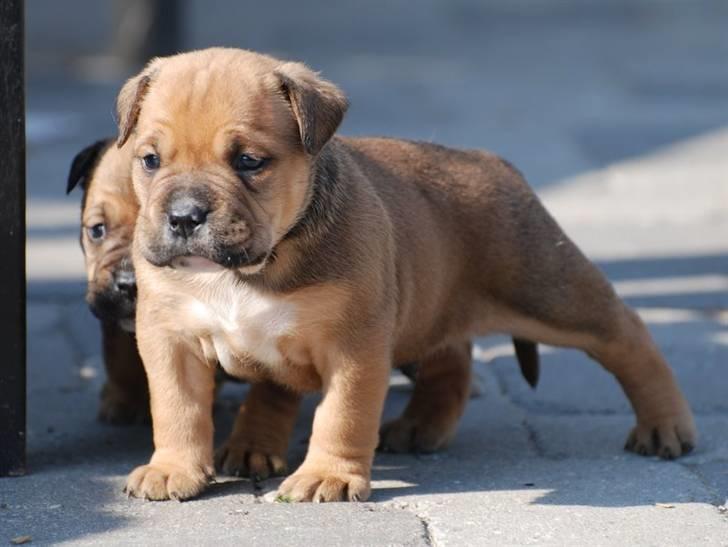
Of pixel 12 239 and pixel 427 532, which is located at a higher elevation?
pixel 12 239

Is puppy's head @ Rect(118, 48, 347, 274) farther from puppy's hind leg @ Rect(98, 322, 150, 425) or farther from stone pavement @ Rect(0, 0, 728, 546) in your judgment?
puppy's hind leg @ Rect(98, 322, 150, 425)

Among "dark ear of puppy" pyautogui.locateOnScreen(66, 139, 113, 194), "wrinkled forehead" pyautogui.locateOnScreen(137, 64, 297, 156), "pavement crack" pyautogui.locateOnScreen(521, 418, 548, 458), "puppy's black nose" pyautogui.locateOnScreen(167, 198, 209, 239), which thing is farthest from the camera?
"dark ear of puppy" pyautogui.locateOnScreen(66, 139, 113, 194)

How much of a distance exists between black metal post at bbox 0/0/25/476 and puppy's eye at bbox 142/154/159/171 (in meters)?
0.54

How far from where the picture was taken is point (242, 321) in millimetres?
4668

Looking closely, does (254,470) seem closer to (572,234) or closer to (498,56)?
(572,234)

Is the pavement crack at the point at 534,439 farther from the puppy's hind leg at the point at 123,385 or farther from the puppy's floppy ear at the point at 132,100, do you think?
the puppy's floppy ear at the point at 132,100

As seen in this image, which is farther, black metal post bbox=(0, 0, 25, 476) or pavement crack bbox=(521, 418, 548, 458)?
pavement crack bbox=(521, 418, 548, 458)

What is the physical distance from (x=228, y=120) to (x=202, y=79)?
0.56ft

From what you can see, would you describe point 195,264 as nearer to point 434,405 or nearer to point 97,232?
point 97,232

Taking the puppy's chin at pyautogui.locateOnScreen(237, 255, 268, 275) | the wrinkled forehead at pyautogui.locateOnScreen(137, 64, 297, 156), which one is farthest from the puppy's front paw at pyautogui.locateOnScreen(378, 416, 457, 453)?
the wrinkled forehead at pyautogui.locateOnScreen(137, 64, 297, 156)

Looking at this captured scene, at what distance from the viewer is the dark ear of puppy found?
565cm

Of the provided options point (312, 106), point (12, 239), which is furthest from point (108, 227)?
point (312, 106)

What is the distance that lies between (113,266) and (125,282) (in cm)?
9

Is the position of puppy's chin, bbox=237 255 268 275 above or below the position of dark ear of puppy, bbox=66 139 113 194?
below
